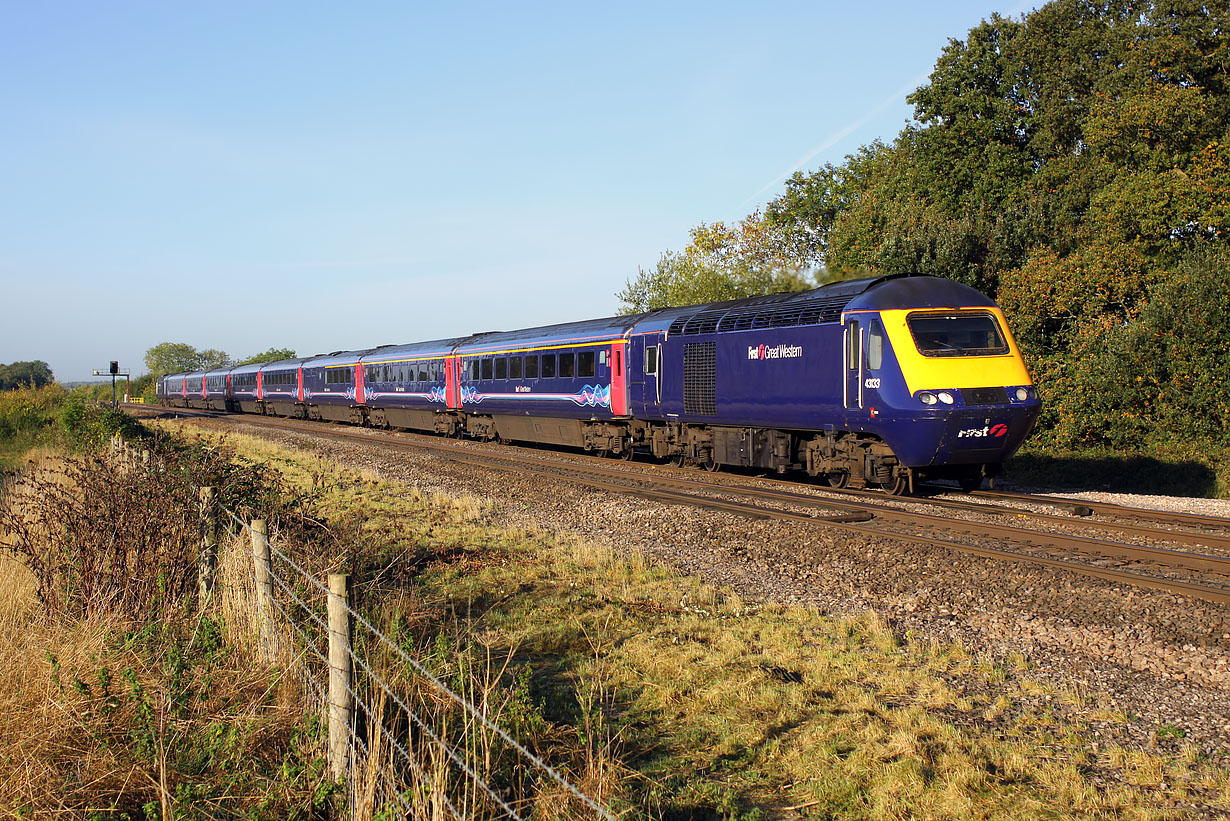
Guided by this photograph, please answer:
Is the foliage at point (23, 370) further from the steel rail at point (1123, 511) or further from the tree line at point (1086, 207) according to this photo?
the steel rail at point (1123, 511)

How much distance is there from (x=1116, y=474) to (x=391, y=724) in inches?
794

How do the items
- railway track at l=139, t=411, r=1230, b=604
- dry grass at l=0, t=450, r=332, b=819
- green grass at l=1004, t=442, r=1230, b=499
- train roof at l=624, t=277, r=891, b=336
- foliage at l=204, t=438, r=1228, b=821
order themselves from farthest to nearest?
green grass at l=1004, t=442, r=1230, b=499 < train roof at l=624, t=277, r=891, b=336 < railway track at l=139, t=411, r=1230, b=604 < foliage at l=204, t=438, r=1228, b=821 < dry grass at l=0, t=450, r=332, b=819

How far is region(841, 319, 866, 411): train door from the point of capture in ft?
45.1

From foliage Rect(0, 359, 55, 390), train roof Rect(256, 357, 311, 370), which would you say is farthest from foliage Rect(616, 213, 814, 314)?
foliage Rect(0, 359, 55, 390)

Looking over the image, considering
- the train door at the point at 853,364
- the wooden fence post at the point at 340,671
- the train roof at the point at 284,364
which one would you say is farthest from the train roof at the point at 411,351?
the wooden fence post at the point at 340,671

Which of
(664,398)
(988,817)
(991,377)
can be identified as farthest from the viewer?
(664,398)

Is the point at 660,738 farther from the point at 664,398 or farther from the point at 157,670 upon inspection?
the point at 664,398

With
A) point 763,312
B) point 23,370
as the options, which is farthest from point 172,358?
point 763,312

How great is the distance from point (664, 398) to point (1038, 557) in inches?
391

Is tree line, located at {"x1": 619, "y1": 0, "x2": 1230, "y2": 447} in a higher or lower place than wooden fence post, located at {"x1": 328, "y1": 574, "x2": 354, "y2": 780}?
higher

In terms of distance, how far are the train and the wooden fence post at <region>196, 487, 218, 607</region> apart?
31.5 ft

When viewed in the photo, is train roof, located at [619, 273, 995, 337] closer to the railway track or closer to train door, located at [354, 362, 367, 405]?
the railway track

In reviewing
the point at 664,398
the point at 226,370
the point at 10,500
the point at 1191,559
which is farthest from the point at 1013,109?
the point at 226,370

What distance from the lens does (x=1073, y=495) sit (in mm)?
15391
